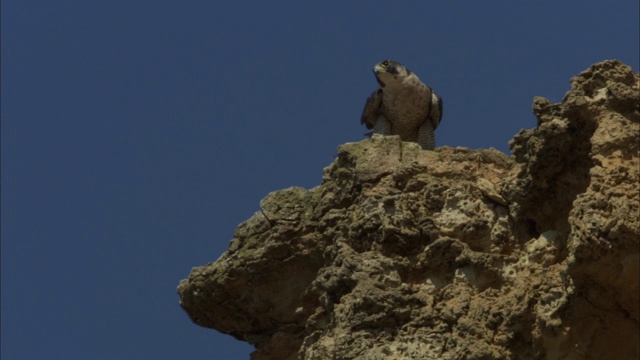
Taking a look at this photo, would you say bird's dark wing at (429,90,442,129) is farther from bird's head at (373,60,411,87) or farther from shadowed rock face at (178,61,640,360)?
shadowed rock face at (178,61,640,360)

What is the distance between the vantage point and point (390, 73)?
55.7ft

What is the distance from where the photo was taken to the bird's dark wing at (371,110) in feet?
55.3

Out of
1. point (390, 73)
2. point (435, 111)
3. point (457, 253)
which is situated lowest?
point (457, 253)

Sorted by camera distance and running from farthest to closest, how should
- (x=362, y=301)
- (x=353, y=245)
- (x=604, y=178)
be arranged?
(x=353, y=245) → (x=362, y=301) → (x=604, y=178)

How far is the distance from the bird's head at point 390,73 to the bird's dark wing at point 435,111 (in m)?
0.47

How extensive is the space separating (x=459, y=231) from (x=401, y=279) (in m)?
0.61

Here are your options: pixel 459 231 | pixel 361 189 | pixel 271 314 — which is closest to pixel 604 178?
pixel 459 231

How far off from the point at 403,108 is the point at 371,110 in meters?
0.44

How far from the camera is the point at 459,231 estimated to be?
10477 mm

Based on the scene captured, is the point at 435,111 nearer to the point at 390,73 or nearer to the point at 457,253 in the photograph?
the point at 390,73

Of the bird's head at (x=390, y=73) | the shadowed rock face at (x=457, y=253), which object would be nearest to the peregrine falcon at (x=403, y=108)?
the bird's head at (x=390, y=73)

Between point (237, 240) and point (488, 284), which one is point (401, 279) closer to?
point (488, 284)

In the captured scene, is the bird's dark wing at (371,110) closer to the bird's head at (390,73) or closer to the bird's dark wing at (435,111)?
the bird's head at (390,73)

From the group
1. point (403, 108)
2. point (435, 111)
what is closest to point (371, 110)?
point (403, 108)
